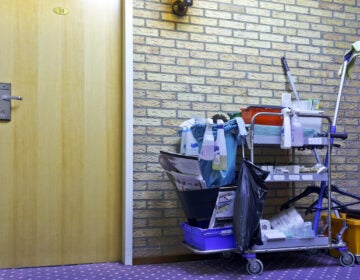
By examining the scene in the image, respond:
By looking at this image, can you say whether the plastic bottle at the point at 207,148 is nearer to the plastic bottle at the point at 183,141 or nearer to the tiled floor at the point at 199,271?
the plastic bottle at the point at 183,141

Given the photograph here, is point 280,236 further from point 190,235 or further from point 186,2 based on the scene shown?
point 186,2

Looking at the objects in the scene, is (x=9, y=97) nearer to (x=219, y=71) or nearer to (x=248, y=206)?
(x=219, y=71)

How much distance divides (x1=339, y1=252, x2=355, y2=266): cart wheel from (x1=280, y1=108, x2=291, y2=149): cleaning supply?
86 centimetres

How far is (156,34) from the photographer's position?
2.96 meters

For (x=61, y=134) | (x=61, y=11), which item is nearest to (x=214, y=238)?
(x=61, y=134)

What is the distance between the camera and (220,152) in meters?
2.55

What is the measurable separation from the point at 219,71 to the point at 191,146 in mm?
749

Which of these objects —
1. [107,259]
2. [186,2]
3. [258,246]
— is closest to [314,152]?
[258,246]

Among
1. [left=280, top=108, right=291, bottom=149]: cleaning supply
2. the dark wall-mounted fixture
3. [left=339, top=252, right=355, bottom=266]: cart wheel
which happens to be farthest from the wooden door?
[left=339, top=252, right=355, bottom=266]: cart wheel

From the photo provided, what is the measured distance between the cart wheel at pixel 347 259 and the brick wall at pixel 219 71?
0.64 meters

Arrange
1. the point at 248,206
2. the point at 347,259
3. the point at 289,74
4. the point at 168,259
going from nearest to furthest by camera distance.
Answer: the point at 248,206 → the point at 347,259 → the point at 168,259 → the point at 289,74

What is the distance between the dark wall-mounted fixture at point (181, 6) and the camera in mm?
2914

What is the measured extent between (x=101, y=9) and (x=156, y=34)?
0.42 meters

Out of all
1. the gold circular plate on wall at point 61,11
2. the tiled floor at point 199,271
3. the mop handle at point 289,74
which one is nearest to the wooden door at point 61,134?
the gold circular plate on wall at point 61,11
